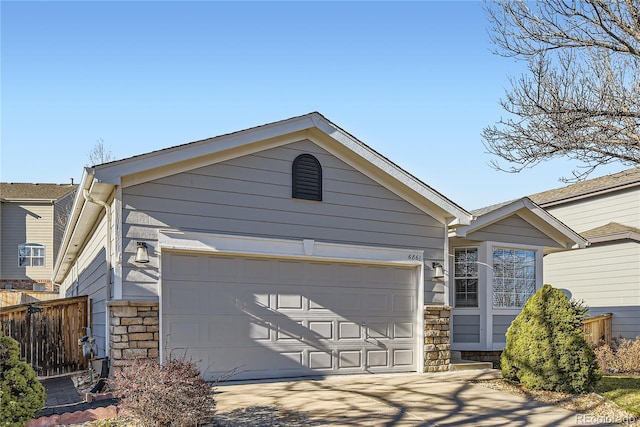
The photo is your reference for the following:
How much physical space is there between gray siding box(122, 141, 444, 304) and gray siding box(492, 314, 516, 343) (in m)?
2.28

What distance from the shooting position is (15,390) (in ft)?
19.3

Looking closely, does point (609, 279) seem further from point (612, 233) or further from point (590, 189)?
point (590, 189)

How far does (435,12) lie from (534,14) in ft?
7.20

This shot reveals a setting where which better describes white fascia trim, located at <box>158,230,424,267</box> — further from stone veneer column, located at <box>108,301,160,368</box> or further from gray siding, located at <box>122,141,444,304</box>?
stone veneer column, located at <box>108,301,160,368</box>

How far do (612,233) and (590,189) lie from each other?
2842 mm

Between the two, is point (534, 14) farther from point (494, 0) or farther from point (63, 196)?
point (63, 196)

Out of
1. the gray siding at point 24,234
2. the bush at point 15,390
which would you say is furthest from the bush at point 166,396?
the gray siding at point 24,234

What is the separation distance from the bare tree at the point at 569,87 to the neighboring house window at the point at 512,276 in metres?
4.43

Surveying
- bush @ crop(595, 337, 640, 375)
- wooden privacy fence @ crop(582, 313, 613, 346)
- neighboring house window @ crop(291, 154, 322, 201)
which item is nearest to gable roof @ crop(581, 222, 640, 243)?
wooden privacy fence @ crop(582, 313, 613, 346)

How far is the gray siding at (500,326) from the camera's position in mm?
13023

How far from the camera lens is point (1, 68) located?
7.20 metres

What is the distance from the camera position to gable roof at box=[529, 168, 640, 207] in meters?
17.7

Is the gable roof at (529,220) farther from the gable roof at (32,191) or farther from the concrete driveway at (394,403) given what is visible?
the gable roof at (32,191)

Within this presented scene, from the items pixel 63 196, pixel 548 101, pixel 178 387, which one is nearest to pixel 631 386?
pixel 548 101
